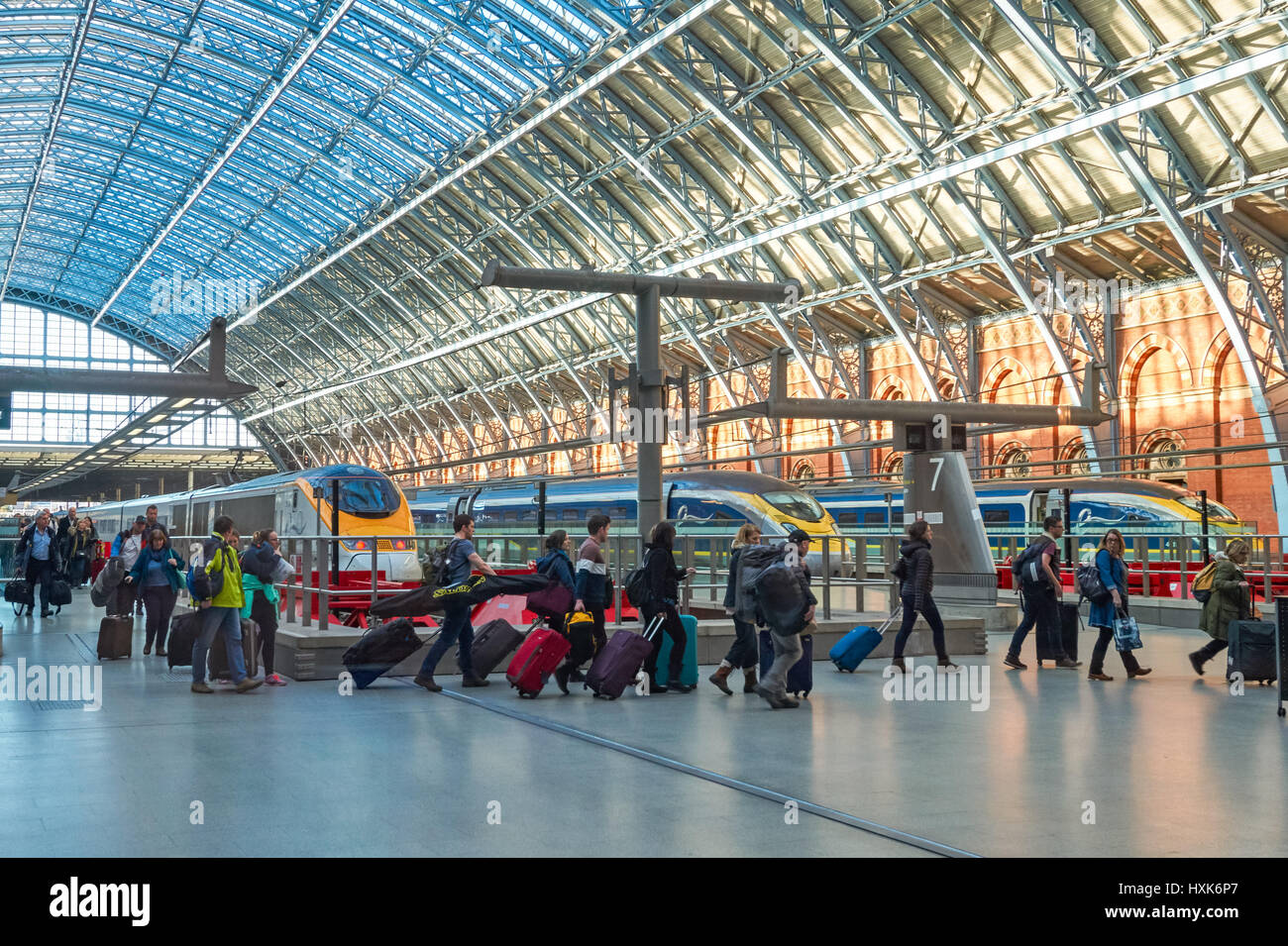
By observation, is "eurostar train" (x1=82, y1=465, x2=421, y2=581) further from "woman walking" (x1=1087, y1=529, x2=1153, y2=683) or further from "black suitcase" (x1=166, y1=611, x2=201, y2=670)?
"woman walking" (x1=1087, y1=529, x2=1153, y2=683)

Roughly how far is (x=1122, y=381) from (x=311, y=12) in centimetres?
2437

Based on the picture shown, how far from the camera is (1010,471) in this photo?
37750mm

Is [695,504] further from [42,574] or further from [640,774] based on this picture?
[640,774]

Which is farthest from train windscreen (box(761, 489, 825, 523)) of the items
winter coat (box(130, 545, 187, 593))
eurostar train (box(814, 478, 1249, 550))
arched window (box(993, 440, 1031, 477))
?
winter coat (box(130, 545, 187, 593))

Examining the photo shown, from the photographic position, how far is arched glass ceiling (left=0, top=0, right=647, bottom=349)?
32.9m

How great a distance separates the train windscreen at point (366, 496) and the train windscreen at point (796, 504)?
8784 millimetres

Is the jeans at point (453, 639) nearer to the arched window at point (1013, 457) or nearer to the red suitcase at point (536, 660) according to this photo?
the red suitcase at point (536, 660)

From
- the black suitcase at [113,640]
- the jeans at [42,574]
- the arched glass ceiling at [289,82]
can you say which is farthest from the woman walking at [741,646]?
the arched glass ceiling at [289,82]

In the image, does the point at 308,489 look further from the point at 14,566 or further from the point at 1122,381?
the point at 1122,381

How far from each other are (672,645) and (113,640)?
6718 mm

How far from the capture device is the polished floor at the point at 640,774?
19.1 ft

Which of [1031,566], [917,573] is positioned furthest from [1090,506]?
[917,573]

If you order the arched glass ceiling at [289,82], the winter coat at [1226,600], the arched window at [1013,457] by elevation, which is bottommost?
the winter coat at [1226,600]
